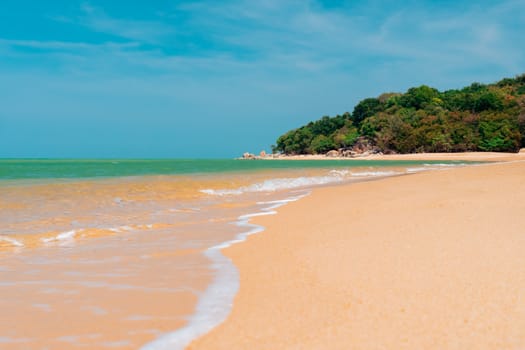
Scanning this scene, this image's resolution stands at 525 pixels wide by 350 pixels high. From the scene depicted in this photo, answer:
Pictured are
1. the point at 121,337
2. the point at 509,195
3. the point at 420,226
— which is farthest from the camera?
the point at 509,195

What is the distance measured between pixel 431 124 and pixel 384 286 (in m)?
77.8

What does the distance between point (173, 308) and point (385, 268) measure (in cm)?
175

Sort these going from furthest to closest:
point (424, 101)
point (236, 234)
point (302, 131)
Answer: point (302, 131) < point (424, 101) < point (236, 234)

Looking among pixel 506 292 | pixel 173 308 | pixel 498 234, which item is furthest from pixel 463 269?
pixel 173 308

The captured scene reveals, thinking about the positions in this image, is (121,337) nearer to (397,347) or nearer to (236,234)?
(397,347)

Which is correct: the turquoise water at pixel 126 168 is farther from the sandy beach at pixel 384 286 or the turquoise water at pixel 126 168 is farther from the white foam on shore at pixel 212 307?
the sandy beach at pixel 384 286

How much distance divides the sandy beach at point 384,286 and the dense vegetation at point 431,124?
222 ft

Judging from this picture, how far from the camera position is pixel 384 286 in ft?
9.93

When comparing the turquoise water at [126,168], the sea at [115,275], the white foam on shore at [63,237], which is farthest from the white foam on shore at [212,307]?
the turquoise water at [126,168]

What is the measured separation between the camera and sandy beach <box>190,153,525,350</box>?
2254mm

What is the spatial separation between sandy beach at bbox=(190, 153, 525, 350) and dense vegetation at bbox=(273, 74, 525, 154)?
67750 mm

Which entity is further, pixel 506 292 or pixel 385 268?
pixel 385 268

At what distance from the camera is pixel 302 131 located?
112625 mm

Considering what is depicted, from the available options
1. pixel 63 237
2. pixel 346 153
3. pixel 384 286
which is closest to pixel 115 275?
pixel 384 286
